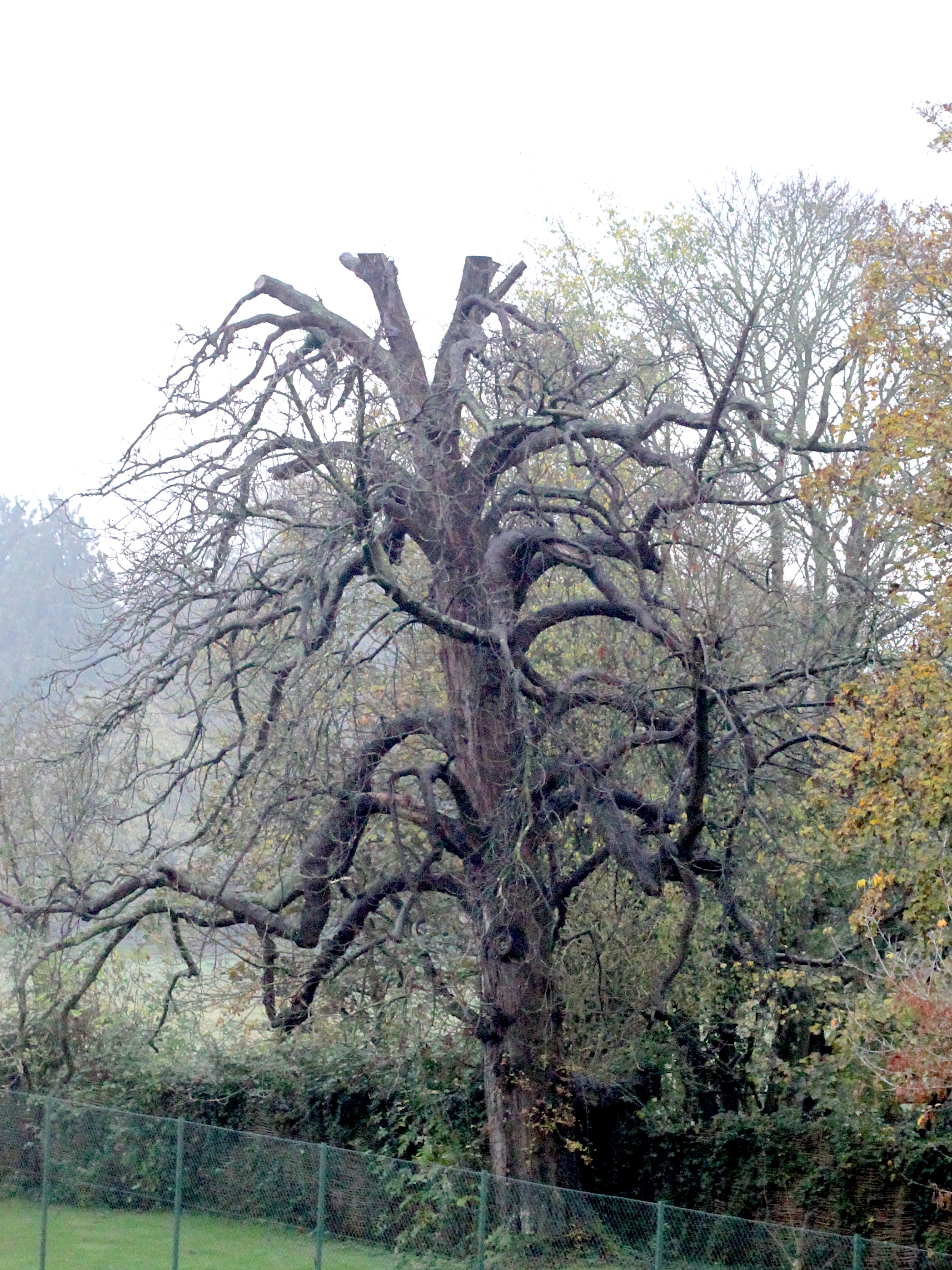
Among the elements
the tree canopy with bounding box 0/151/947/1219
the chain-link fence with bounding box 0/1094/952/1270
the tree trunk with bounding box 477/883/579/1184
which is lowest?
the chain-link fence with bounding box 0/1094/952/1270

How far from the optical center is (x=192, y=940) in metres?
16.0

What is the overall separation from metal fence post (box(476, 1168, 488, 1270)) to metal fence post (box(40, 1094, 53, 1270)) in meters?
4.96

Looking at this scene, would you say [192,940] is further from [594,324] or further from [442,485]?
[594,324]

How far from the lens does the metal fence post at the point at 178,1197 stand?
14.1m

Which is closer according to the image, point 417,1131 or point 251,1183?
point 251,1183

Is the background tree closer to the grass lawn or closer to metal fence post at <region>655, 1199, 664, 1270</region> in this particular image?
the grass lawn

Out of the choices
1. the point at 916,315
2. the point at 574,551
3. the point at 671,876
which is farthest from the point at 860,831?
the point at 916,315

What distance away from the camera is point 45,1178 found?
15.6 m

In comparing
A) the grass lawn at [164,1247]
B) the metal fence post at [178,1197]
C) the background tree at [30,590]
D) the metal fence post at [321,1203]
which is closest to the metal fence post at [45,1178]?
the grass lawn at [164,1247]

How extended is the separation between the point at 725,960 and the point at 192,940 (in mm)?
6286

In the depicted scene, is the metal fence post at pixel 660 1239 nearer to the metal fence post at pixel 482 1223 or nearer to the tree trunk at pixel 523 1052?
the metal fence post at pixel 482 1223

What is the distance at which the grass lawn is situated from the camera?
1402 cm

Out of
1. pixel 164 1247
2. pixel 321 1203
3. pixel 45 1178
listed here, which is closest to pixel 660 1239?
pixel 321 1203

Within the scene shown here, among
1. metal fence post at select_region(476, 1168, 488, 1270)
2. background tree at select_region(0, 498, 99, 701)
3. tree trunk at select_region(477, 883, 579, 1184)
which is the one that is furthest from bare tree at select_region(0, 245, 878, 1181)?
background tree at select_region(0, 498, 99, 701)
